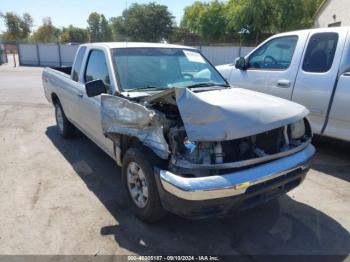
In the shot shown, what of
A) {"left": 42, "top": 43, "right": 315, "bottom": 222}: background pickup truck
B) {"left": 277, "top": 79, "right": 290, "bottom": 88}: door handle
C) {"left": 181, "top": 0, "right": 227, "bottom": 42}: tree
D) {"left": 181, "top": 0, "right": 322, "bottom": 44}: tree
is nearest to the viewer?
{"left": 42, "top": 43, "right": 315, "bottom": 222}: background pickup truck

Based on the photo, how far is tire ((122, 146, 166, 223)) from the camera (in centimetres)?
296

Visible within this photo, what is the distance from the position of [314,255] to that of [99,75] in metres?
3.23

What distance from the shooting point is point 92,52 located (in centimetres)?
461

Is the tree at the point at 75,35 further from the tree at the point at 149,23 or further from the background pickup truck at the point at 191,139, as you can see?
the background pickup truck at the point at 191,139

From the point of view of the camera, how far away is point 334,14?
69.1ft

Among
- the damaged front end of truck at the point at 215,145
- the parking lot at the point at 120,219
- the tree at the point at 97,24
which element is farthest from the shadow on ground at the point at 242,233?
the tree at the point at 97,24

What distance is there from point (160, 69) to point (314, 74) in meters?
2.43

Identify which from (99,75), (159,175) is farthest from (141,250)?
(99,75)

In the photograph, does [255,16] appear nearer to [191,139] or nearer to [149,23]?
[149,23]

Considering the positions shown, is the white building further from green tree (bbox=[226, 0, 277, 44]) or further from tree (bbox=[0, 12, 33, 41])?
tree (bbox=[0, 12, 33, 41])

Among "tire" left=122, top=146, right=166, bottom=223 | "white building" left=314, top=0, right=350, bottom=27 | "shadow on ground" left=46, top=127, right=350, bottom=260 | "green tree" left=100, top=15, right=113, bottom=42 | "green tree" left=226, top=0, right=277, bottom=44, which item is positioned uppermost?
"green tree" left=100, top=15, right=113, bottom=42

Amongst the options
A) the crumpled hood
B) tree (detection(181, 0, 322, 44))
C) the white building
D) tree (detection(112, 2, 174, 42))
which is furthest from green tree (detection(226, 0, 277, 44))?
the crumpled hood

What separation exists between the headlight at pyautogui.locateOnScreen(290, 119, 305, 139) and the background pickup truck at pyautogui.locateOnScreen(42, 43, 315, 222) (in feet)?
0.03

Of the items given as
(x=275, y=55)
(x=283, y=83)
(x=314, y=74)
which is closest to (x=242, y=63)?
(x=275, y=55)
